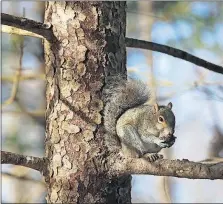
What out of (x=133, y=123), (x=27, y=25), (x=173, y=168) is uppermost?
(x=27, y=25)

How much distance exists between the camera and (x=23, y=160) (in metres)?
1.07

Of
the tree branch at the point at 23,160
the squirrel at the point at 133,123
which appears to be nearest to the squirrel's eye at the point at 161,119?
the squirrel at the point at 133,123

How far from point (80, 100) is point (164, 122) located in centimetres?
17

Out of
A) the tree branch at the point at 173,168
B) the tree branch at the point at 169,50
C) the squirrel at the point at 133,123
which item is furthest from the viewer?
the tree branch at the point at 169,50

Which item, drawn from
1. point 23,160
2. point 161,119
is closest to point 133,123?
point 161,119

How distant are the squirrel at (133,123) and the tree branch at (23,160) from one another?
136mm

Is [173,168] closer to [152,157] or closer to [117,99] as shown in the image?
[152,157]

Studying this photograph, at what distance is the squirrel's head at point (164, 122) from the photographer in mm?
1119

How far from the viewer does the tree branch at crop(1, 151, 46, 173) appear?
3.38 feet

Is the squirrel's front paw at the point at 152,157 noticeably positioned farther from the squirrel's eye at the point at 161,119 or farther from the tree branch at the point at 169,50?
the tree branch at the point at 169,50

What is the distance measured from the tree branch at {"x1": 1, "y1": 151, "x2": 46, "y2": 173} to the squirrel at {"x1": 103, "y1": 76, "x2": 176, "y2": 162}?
14 cm

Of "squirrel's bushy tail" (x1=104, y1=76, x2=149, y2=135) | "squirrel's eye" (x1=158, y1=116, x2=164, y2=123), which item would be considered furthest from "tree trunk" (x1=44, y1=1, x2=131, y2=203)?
"squirrel's eye" (x1=158, y1=116, x2=164, y2=123)

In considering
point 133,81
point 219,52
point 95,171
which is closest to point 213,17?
point 219,52

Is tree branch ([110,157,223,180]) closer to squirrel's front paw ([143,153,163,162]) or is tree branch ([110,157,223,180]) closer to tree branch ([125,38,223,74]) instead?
squirrel's front paw ([143,153,163,162])
